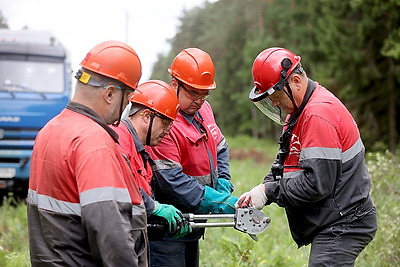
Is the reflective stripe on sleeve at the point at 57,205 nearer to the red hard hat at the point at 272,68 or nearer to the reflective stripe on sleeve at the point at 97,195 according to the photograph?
the reflective stripe on sleeve at the point at 97,195

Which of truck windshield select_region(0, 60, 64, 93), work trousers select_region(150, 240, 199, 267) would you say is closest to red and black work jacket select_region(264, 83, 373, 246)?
work trousers select_region(150, 240, 199, 267)

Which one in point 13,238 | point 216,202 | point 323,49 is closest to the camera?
point 216,202

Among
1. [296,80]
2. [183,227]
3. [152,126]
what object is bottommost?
[183,227]

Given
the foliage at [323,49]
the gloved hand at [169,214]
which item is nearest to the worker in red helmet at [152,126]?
the gloved hand at [169,214]

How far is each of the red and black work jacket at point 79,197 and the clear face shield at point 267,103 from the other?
1.43 meters

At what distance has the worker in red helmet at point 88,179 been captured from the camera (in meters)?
2.66

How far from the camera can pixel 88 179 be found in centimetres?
265

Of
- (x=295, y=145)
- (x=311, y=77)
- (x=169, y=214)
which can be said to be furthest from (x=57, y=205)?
(x=311, y=77)

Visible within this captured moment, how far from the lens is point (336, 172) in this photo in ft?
12.3

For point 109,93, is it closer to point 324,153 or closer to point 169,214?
point 169,214

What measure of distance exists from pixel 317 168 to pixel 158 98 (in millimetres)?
1218

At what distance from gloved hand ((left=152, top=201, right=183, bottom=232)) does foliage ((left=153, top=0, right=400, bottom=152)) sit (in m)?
10.5

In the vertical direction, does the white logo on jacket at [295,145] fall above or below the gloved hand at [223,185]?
above

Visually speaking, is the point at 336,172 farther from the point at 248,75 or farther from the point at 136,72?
the point at 248,75
